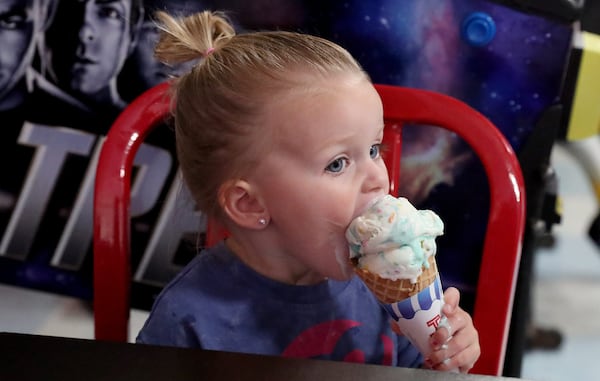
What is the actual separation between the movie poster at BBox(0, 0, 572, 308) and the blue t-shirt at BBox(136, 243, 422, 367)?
0.13 m

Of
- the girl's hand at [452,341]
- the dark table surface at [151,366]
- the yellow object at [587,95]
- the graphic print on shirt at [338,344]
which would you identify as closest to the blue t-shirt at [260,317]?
the graphic print on shirt at [338,344]

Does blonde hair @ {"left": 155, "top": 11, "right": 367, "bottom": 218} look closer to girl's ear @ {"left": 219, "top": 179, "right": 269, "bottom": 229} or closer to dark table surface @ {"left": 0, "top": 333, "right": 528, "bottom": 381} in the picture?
girl's ear @ {"left": 219, "top": 179, "right": 269, "bottom": 229}

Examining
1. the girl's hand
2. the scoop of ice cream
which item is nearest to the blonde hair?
the scoop of ice cream

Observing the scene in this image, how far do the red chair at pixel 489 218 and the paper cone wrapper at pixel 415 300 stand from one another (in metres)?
0.15

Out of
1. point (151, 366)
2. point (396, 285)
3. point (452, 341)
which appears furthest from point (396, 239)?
point (151, 366)

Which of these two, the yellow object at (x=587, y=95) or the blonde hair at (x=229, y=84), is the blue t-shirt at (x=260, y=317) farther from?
the yellow object at (x=587, y=95)

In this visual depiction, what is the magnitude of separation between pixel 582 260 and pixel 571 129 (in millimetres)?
968

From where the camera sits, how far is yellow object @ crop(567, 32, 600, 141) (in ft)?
3.83

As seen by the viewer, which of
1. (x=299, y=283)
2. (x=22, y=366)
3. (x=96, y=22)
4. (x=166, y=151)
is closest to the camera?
(x=22, y=366)

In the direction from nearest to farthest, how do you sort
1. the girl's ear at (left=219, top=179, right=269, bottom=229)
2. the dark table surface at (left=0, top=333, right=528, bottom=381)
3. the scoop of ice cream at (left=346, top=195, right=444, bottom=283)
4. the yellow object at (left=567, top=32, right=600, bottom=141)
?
the dark table surface at (left=0, top=333, right=528, bottom=381)
the scoop of ice cream at (left=346, top=195, right=444, bottom=283)
the girl's ear at (left=219, top=179, right=269, bottom=229)
the yellow object at (left=567, top=32, right=600, bottom=141)

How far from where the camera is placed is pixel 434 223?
718 mm

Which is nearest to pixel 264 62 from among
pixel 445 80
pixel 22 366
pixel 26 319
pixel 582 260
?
pixel 22 366

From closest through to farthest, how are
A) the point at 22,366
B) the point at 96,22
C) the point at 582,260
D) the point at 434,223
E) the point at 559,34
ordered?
the point at 22,366, the point at 434,223, the point at 559,34, the point at 96,22, the point at 582,260

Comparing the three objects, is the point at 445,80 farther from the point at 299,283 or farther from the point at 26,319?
the point at 26,319
